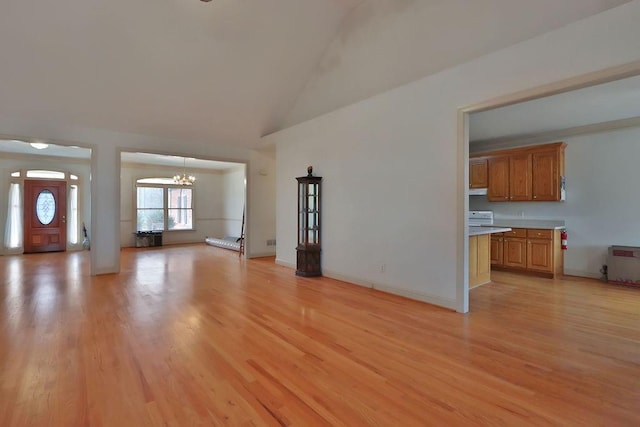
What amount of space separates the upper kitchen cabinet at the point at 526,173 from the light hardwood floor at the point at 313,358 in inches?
78.4

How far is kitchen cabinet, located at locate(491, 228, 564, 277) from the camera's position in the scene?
528 centimetres

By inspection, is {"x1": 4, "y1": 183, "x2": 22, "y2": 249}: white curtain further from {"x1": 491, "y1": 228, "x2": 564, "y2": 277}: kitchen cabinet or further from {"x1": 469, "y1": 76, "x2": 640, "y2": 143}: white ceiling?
{"x1": 491, "y1": 228, "x2": 564, "y2": 277}: kitchen cabinet

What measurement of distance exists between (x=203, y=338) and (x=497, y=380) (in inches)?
94.4

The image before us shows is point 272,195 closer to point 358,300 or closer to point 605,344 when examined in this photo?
point 358,300

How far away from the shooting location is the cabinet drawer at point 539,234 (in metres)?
5.29

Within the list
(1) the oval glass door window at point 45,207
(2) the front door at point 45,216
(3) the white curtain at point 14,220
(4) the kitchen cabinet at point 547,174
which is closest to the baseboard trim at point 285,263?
(4) the kitchen cabinet at point 547,174

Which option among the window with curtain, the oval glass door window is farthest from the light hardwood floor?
the window with curtain

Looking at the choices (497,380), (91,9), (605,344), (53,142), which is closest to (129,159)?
(53,142)

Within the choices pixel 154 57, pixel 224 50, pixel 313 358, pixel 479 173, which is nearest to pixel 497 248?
pixel 479 173

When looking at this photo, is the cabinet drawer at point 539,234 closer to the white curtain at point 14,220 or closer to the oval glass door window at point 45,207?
the oval glass door window at point 45,207

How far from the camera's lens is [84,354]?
8.06 ft

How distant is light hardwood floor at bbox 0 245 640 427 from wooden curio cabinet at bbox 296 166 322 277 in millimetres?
1036

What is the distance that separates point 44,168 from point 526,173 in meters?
11.9

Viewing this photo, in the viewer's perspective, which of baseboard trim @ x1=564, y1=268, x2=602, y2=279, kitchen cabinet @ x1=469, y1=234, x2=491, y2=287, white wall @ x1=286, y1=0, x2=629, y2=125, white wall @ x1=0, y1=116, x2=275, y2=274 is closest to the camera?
white wall @ x1=286, y1=0, x2=629, y2=125
